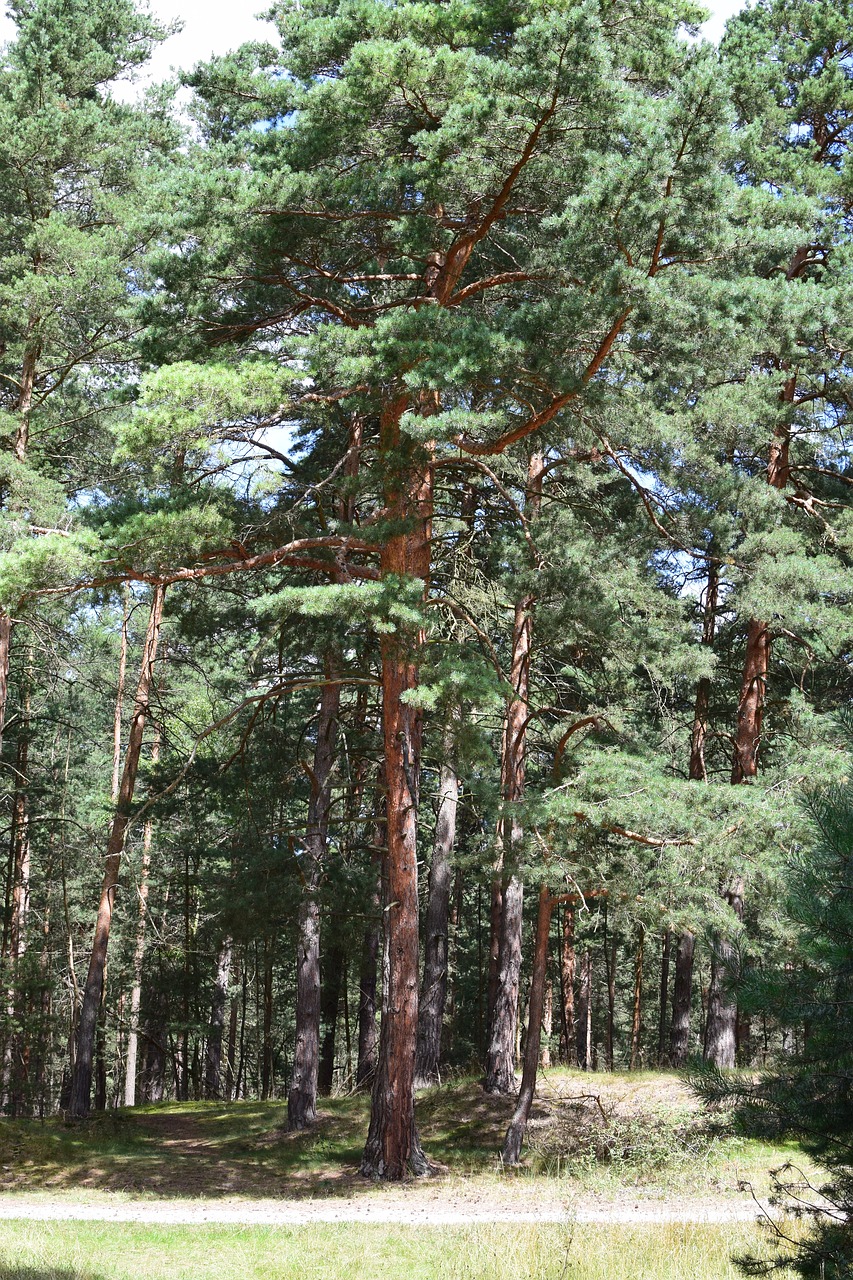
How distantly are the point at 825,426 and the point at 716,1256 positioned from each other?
11313 millimetres

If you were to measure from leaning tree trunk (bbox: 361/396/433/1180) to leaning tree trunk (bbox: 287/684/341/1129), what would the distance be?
4466mm

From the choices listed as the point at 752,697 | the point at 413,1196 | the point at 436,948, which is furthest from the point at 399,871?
the point at 436,948

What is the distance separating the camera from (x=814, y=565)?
42.0 feet

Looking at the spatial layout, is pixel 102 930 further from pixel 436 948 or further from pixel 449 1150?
pixel 449 1150

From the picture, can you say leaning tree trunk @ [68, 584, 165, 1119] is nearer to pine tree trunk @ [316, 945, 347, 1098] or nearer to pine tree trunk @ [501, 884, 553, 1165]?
pine tree trunk @ [316, 945, 347, 1098]

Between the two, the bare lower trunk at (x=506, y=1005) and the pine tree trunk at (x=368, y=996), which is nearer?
the bare lower trunk at (x=506, y=1005)

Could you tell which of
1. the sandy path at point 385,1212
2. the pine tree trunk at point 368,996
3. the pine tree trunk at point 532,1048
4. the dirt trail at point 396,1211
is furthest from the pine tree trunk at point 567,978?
the sandy path at point 385,1212

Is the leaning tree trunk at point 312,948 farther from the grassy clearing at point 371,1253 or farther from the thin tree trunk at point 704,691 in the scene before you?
the grassy clearing at point 371,1253

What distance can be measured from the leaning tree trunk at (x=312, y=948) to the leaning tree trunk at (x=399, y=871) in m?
4.47

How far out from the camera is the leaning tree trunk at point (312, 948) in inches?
622

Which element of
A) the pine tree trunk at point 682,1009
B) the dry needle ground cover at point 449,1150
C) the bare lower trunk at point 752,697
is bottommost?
the dry needle ground cover at point 449,1150

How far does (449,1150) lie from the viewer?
13.5 m

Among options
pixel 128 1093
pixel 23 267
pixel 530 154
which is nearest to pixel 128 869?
pixel 128 1093

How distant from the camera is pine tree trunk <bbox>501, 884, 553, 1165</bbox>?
11.9 m
